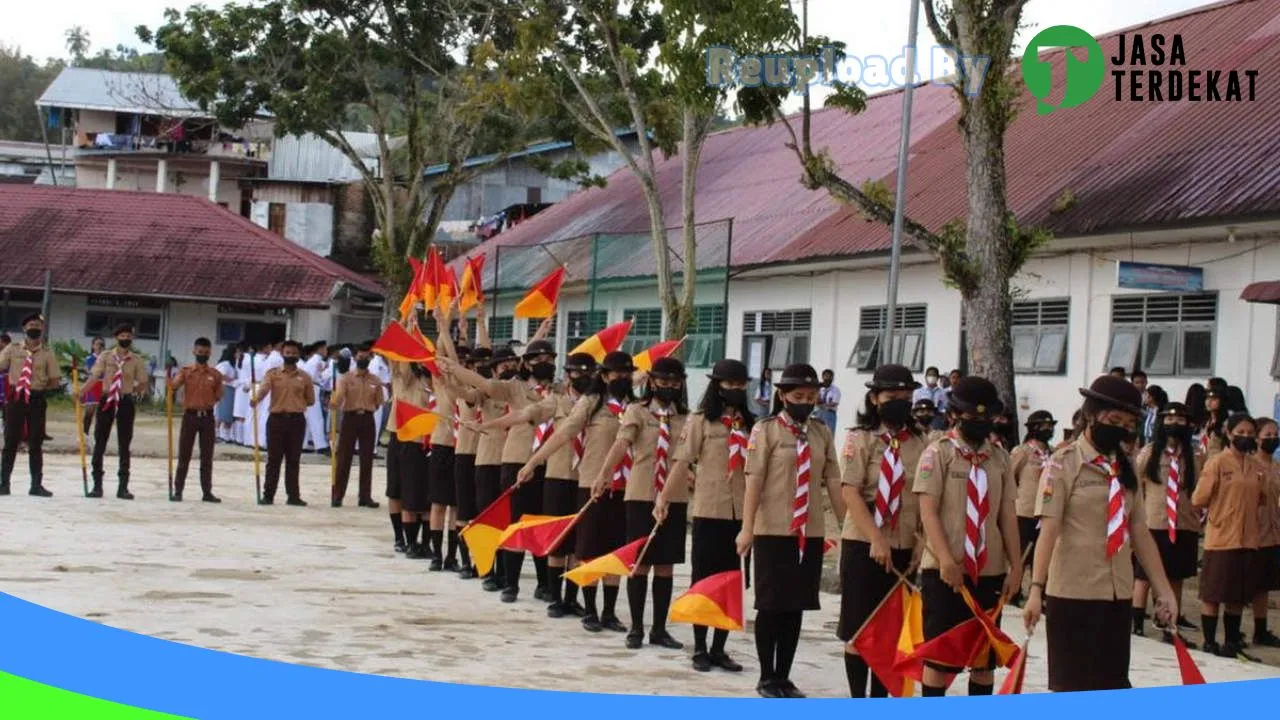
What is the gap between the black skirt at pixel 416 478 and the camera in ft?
49.9

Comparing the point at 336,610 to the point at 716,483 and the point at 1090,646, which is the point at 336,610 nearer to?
the point at 716,483

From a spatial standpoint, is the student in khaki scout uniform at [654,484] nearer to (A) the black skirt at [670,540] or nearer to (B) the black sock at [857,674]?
(A) the black skirt at [670,540]

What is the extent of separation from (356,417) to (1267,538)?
33.1 ft

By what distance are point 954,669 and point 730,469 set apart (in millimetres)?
2258

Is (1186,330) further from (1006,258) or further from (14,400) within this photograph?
(14,400)

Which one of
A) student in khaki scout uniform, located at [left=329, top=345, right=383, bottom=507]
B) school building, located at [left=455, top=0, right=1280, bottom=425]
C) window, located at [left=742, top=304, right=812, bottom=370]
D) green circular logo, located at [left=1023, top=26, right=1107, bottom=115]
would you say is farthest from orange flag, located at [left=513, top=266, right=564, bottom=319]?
window, located at [left=742, top=304, right=812, bottom=370]

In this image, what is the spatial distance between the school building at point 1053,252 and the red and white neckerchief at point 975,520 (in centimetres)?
915

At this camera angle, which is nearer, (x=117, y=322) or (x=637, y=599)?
(x=637, y=599)

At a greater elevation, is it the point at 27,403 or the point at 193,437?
the point at 27,403

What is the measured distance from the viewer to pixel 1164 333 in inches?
797

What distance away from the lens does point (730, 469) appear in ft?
32.9

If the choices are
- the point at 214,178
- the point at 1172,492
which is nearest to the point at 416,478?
the point at 1172,492

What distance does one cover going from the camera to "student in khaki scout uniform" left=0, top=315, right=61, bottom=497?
1841 cm

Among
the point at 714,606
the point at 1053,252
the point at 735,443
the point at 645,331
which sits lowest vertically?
the point at 714,606
